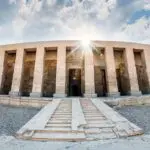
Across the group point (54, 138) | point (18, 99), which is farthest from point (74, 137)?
point (18, 99)

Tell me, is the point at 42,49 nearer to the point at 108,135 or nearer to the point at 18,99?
the point at 18,99

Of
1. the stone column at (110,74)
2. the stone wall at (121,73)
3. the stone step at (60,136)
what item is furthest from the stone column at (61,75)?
the stone step at (60,136)

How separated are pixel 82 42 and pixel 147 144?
41.4 ft

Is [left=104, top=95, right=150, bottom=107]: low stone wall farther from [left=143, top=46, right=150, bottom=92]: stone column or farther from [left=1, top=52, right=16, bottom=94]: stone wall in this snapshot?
[left=1, top=52, right=16, bottom=94]: stone wall

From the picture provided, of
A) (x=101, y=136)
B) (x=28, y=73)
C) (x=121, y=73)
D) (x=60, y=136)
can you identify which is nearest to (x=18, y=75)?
(x=28, y=73)

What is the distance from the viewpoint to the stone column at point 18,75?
13.3 meters

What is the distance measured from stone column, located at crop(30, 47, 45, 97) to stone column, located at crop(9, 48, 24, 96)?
138 cm

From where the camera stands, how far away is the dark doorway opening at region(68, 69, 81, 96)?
50.8ft

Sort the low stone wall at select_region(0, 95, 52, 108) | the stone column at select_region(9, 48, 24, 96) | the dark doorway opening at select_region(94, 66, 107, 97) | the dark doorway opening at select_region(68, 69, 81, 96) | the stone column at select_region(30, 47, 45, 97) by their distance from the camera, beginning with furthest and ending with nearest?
the dark doorway opening at select_region(68, 69, 81, 96), the dark doorway opening at select_region(94, 66, 107, 97), the stone column at select_region(9, 48, 24, 96), the stone column at select_region(30, 47, 45, 97), the low stone wall at select_region(0, 95, 52, 108)

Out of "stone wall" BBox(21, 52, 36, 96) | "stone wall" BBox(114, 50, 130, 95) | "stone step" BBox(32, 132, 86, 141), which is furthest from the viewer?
"stone wall" BBox(21, 52, 36, 96)

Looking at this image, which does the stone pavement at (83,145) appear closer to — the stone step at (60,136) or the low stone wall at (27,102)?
the stone step at (60,136)

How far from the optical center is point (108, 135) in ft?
11.1

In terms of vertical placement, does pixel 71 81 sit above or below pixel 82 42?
below

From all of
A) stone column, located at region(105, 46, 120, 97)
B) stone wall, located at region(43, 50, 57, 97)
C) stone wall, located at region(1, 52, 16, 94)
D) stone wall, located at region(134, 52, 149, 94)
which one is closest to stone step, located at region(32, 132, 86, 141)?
stone column, located at region(105, 46, 120, 97)
